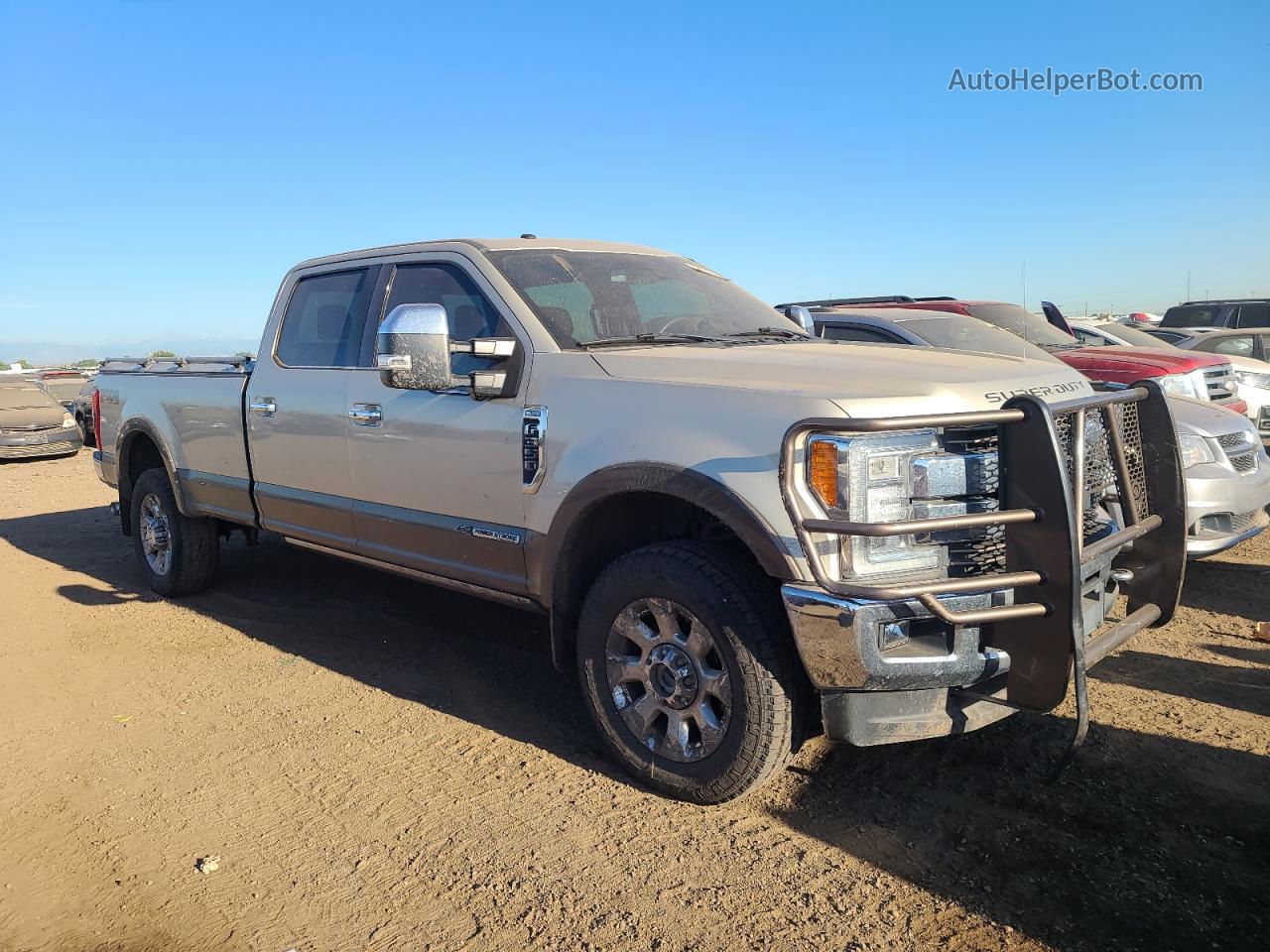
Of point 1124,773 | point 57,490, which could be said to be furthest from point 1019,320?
point 57,490

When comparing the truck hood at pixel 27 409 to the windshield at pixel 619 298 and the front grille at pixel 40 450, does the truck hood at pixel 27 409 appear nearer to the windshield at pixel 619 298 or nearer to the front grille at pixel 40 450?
the front grille at pixel 40 450

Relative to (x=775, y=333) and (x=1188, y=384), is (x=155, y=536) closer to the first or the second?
(x=775, y=333)

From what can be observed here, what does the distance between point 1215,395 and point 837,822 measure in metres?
6.41

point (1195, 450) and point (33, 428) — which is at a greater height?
point (1195, 450)

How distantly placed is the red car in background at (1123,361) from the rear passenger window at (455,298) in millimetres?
3983

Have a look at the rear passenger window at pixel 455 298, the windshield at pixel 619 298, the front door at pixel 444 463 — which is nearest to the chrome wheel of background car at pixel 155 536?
the front door at pixel 444 463

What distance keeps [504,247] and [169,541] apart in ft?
11.4

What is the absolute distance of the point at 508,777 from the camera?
3664mm

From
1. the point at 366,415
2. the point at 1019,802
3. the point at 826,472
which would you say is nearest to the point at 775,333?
the point at 826,472

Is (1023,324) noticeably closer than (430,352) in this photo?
No

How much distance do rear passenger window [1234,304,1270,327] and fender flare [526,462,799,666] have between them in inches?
684

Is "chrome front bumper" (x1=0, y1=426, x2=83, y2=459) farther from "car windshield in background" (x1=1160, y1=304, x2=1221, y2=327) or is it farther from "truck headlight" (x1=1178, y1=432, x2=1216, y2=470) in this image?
"car windshield in background" (x1=1160, y1=304, x2=1221, y2=327)

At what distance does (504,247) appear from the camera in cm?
442

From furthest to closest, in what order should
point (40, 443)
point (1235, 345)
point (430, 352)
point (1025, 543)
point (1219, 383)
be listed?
point (40, 443), point (1235, 345), point (1219, 383), point (430, 352), point (1025, 543)
